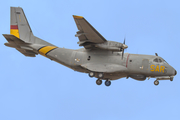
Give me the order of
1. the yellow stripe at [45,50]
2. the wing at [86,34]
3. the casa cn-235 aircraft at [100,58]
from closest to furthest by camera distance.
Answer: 1. the wing at [86,34]
2. the casa cn-235 aircraft at [100,58]
3. the yellow stripe at [45,50]

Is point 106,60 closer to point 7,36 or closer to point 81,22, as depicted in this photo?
point 81,22

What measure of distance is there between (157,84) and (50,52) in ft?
35.2

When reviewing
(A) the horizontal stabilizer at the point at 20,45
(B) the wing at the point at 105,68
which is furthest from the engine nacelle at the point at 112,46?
(A) the horizontal stabilizer at the point at 20,45

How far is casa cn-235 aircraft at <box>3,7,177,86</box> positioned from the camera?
26.8 metres

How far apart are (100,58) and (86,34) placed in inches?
120

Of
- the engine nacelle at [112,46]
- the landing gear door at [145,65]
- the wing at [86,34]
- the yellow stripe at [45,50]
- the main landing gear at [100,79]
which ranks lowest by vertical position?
the main landing gear at [100,79]

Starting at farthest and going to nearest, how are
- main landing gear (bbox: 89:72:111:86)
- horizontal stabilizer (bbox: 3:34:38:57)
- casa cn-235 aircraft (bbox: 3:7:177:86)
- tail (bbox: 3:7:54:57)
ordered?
tail (bbox: 3:7:54:57), horizontal stabilizer (bbox: 3:34:38:57), main landing gear (bbox: 89:72:111:86), casa cn-235 aircraft (bbox: 3:7:177:86)

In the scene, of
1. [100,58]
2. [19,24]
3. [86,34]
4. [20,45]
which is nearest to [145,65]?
[100,58]

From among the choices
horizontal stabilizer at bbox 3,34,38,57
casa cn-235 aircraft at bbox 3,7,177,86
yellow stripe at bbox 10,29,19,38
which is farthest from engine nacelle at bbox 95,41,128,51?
yellow stripe at bbox 10,29,19,38

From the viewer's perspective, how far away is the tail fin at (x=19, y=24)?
3077 centimetres

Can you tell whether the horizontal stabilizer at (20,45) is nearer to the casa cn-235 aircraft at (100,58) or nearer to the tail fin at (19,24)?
the casa cn-235 aircraft at (100,58)

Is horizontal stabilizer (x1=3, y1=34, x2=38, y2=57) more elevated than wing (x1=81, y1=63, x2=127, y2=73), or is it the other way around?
horizontal stabilizer (x1=3, y1=34, x2=38, y2=57)

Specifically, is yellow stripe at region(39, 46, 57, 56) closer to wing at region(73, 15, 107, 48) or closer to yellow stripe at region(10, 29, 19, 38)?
yellow stripe at region(10, 29, 19, 38)

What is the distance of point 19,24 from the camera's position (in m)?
30.9
